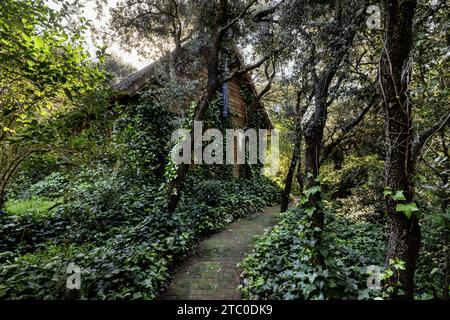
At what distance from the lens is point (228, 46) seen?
31.8 feet

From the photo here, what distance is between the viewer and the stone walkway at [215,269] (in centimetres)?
428

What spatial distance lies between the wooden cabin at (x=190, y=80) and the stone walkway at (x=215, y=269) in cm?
440

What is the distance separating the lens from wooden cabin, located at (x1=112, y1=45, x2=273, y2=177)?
9578 mm

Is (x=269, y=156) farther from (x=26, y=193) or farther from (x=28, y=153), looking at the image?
(x=28, y=153)

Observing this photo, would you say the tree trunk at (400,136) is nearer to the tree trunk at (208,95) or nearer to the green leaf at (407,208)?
the green leaf at (407,208)

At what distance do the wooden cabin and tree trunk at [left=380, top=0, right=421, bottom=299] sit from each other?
576 cm

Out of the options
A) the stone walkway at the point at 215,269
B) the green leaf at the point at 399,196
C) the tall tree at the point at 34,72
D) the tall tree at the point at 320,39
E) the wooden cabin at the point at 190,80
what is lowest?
the stone walkway at the point at 215,269

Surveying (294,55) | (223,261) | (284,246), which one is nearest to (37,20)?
(223,261)

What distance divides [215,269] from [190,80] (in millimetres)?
7930

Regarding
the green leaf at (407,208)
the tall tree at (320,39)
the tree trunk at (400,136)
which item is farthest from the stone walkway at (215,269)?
the green leaf at (407,208)

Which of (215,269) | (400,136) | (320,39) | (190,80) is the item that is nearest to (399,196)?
(400,136)

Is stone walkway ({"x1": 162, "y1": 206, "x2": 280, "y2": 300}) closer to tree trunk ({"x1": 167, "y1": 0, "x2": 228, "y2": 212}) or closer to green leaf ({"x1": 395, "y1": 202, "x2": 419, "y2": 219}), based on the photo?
tree trunk ({"x1": 167, "y1": 0, "x2": 228, "y2": 212})

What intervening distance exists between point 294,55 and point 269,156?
10.3 m

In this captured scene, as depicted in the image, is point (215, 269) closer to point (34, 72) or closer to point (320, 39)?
point (34, 72)
